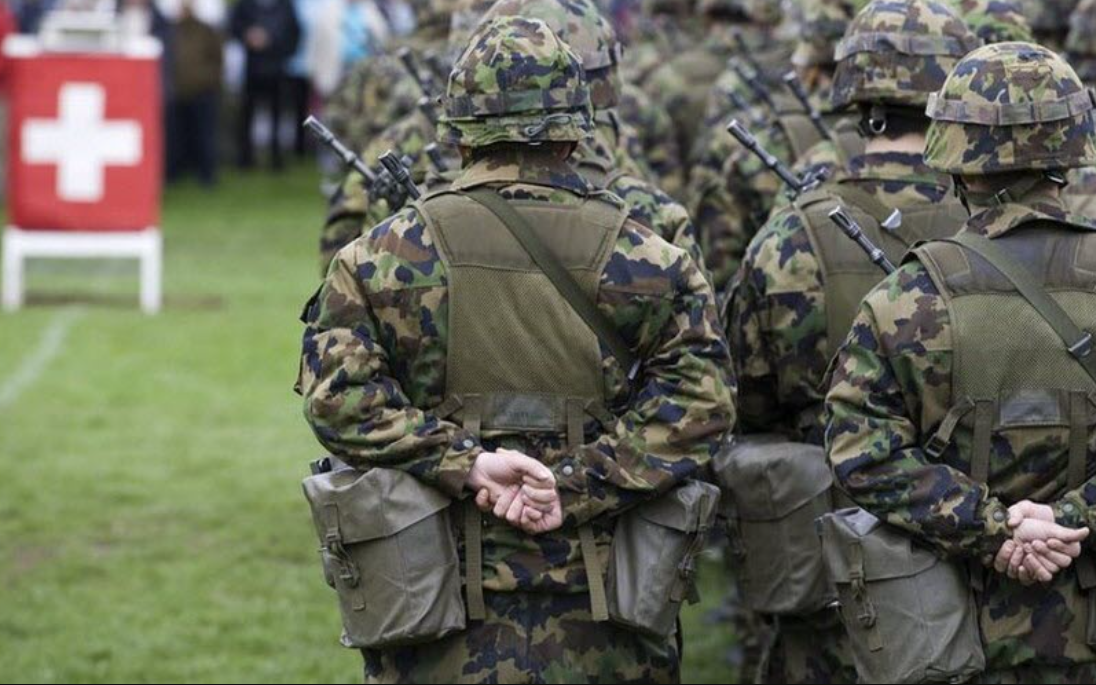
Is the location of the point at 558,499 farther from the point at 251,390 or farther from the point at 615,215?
the point at 251,390

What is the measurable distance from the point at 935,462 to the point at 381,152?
122 inches

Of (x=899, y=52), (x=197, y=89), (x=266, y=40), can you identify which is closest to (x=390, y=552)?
(x=899, y=52)

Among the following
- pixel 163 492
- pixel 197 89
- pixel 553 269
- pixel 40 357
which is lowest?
pixel 197 89

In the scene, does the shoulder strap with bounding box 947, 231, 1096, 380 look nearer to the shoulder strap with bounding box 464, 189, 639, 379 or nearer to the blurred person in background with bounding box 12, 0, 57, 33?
the shoulder strap with bounding box 464, 189, 639, 379

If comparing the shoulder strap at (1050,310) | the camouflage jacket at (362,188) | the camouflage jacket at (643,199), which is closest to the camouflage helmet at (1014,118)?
the shoulder strap at (1050,310)

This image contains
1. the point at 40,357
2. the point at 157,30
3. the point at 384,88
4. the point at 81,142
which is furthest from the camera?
the point at 157,30

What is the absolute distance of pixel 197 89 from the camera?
86.6 ft

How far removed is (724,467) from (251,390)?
8637 millimetres

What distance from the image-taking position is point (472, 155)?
564cm

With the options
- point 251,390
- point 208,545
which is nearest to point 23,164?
A: point 251,390

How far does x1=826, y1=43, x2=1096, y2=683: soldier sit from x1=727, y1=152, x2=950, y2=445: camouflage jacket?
82 centimetres

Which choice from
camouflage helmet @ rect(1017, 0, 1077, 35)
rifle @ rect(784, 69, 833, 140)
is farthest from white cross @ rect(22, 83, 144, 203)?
rifle @ rect(784, 69, 833, 140)

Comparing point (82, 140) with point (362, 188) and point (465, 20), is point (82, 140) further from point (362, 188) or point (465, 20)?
point (465, 20)

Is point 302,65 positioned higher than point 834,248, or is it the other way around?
point 834,248
